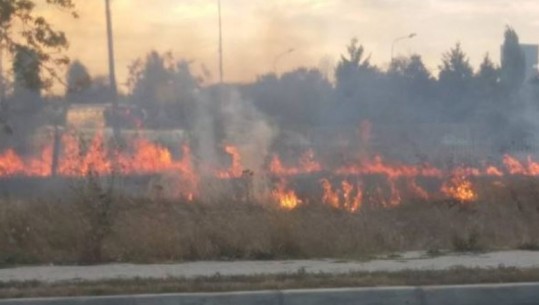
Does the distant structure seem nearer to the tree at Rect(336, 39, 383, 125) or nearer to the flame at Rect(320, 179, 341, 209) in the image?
the tree at Rect(336, 39, 383, 125)

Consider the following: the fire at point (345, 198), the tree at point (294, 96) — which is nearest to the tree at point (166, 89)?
the tree at point (294, 96)

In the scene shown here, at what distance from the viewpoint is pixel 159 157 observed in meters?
27.0

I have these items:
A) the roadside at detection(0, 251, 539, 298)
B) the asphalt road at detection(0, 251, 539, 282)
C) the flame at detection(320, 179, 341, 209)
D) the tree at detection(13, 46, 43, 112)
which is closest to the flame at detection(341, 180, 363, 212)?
the flame at detection(320, 179, 341, 209)

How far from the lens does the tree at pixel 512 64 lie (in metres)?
51.3

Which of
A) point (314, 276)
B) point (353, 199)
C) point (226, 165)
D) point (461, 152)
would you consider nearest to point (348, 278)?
point (314, 276)

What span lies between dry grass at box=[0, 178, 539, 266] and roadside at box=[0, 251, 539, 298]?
53cm

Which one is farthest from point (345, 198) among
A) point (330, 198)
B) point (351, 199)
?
point (330, 198)

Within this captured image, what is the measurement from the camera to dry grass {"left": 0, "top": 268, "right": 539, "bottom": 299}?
10078mm

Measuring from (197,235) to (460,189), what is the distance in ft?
33.4

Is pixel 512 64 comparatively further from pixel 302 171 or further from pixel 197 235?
pixel 197 235

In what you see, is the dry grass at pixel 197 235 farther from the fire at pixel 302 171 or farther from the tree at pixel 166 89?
the tree at pixel 166 89

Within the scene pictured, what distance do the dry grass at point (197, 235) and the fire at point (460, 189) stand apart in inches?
219

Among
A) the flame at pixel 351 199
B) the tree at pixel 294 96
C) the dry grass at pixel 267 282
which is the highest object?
the tree at pixel 294 96

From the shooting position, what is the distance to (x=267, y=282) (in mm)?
10539
